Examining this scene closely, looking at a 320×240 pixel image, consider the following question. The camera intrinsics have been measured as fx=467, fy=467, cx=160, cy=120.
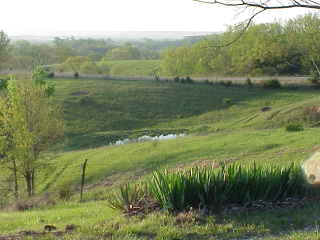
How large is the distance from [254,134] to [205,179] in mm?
23229

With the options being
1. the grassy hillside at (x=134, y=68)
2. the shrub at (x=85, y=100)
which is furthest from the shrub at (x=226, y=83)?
the grassy hillside at (x=134, y=68)

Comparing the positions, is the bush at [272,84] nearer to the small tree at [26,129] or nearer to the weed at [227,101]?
the weed at [227,101]

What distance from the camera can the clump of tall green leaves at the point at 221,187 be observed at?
9.23 meters

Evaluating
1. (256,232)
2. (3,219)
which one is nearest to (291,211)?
(256,232)

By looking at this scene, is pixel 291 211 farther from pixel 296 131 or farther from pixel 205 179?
pixel 296 131

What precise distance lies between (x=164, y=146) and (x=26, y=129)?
Answer: 9368 millimetres

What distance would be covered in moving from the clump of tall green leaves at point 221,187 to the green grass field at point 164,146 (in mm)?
450

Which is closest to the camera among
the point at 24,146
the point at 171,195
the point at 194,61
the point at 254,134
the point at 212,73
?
the point at 171,195

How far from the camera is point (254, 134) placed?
105ft

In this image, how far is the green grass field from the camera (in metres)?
8.46

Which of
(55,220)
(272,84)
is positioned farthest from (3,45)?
(55,220)

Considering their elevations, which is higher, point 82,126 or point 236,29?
point 236,29

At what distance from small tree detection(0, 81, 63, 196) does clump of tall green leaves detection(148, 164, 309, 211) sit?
2135cm

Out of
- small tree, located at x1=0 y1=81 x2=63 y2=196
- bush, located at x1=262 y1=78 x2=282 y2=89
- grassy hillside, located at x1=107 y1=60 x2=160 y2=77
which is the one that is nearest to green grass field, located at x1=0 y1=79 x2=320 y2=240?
bush, located at x1=262 y1=78 x2=282 y2=89
